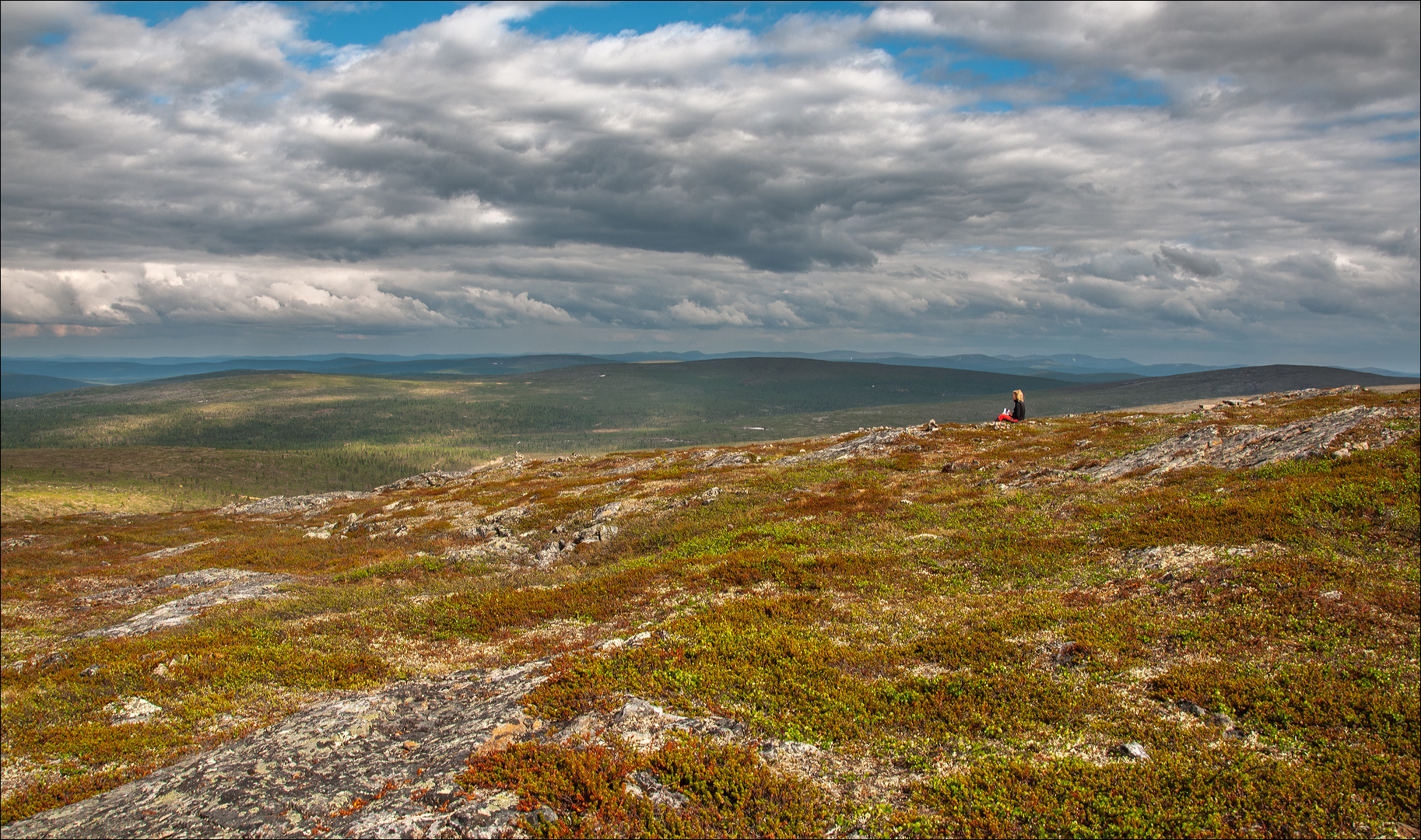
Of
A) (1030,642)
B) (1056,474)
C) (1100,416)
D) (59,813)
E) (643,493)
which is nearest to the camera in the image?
(59,813)

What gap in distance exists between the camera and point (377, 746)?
12.5 meters

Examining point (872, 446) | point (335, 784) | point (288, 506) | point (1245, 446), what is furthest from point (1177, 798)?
point (288, 506)

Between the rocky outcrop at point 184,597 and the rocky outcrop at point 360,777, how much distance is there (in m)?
17.7

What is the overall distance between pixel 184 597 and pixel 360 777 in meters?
29.6

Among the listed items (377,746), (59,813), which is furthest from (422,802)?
(59,813)

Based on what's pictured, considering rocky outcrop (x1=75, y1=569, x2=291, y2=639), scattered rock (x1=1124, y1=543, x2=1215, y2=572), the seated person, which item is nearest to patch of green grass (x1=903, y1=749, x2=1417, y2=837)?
scattered rock (x1=1124, y1=543, x2=1215, y2=572)

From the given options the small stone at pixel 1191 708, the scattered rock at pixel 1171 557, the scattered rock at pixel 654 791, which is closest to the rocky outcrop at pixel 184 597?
the scattered rock at pixel 654 791

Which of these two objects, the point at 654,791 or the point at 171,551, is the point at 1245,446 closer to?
the point at 654,791

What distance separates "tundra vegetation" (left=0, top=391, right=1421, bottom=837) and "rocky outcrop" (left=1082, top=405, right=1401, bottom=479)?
1.20 meters

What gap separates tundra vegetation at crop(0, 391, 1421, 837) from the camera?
10.2 meters

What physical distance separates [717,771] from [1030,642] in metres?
9.72

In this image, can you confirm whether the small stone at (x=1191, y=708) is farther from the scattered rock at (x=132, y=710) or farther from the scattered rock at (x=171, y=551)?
the scattered rock at (x=171, y=551)

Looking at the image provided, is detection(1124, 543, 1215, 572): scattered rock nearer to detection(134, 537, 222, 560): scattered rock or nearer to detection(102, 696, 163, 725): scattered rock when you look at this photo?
detection(102, 696, 163, 725): scattered rock

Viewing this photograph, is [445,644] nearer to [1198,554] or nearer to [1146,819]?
[1146,819]
